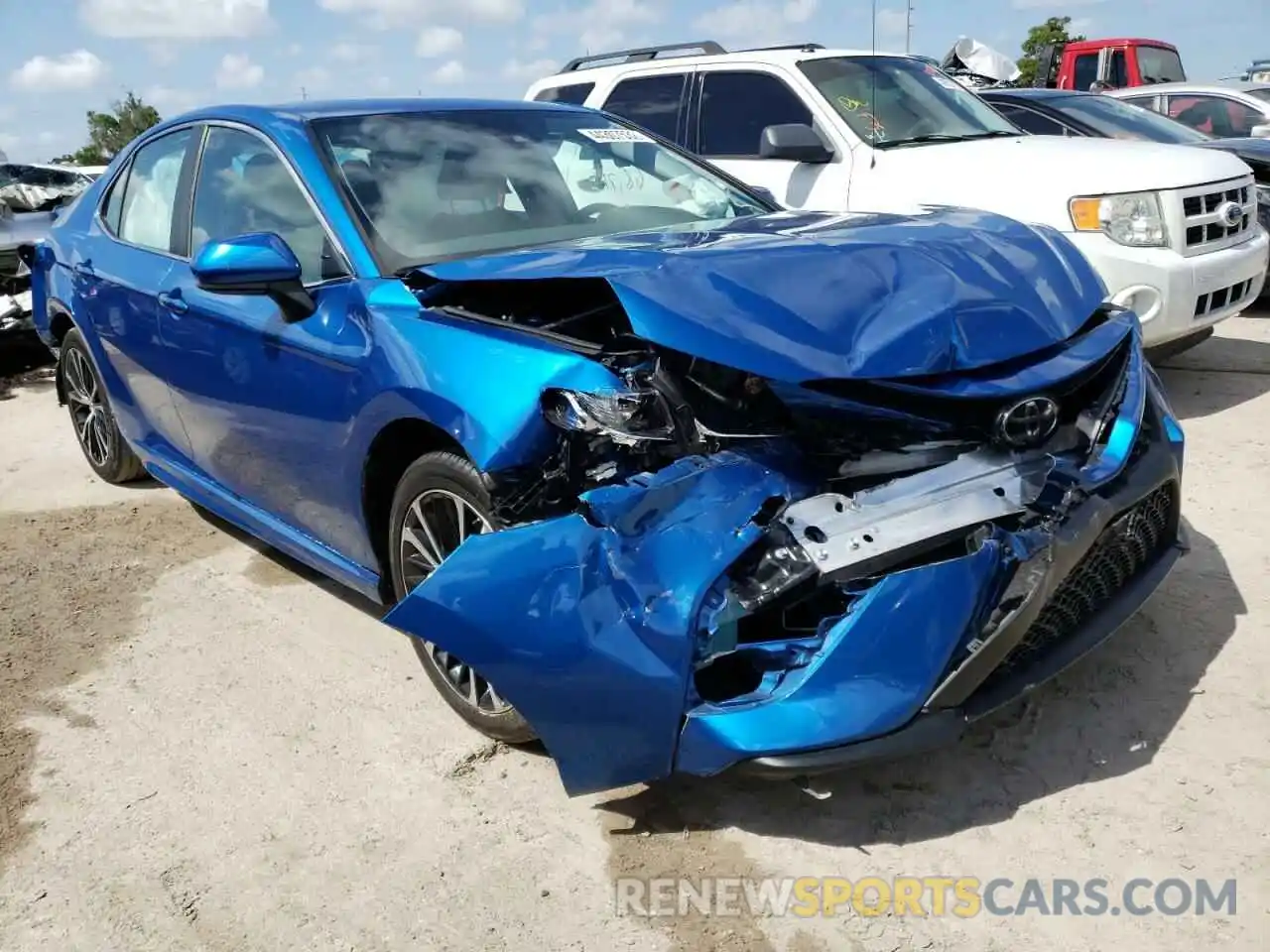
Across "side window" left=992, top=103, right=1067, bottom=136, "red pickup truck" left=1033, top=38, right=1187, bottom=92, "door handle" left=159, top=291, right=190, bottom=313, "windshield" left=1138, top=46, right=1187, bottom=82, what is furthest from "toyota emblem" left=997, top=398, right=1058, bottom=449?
"windshield" left=1138, top=46, right=1187, bottom=82

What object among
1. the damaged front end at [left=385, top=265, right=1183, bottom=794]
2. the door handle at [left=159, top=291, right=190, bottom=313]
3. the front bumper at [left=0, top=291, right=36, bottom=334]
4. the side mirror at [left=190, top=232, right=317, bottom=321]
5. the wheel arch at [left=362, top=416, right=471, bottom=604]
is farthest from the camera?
the front bumper at [left=0, top=291, right=36, bottom=334]

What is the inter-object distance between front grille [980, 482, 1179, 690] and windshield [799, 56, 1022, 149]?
3.80 metres

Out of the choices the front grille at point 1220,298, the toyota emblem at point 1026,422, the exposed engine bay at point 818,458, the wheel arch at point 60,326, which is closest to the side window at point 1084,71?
the front grille at point 1220,298

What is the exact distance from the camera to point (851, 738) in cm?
225

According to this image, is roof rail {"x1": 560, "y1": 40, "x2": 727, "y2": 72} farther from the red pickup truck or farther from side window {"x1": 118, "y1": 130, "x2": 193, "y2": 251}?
the red pickup truck

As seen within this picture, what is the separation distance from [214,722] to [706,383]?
1817 mm

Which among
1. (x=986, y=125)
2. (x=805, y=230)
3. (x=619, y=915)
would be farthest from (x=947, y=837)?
(x=986, y=125)

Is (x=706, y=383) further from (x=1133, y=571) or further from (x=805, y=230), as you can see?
(x=1133, y=571)

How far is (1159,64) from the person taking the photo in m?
14.0

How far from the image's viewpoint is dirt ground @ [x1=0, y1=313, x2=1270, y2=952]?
7.77ft

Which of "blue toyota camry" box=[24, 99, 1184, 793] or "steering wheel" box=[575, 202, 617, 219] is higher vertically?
"steering wheel" box=[575, 202, 617, 219]

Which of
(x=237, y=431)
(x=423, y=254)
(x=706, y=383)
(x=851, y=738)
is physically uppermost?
(x=423, y=254)

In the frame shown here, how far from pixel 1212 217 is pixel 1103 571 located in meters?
3.73

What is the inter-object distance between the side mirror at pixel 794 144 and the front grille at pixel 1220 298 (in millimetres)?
2060
